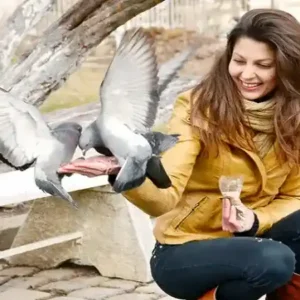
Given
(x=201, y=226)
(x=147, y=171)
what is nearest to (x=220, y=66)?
(x=201, y=226)

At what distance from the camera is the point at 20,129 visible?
140 cm

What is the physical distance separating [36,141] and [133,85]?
8.5 inches

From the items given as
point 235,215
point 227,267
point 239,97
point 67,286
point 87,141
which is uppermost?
point 87,141

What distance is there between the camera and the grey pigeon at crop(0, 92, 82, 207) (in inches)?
54.7

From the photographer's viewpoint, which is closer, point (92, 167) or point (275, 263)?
point (92, 167)

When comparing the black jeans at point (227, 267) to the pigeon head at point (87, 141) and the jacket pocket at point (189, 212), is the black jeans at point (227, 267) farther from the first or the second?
the pigeon head at point (87, 141)

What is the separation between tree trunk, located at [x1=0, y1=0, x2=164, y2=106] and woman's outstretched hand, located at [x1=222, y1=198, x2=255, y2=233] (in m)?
0.69

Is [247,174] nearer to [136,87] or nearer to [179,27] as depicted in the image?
[136,87]

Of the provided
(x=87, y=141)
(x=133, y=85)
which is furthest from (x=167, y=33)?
(x=87, y=141)

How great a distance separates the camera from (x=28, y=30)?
241cm

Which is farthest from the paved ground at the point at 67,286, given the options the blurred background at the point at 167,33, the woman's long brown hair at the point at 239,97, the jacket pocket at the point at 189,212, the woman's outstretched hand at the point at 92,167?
the woman's outstretched hand at the point at 92,167

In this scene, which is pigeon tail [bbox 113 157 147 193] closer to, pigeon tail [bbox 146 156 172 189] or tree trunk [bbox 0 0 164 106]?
pigeon tail [bbox 146 156 172 189]

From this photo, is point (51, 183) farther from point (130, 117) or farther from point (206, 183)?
point (206, 183)

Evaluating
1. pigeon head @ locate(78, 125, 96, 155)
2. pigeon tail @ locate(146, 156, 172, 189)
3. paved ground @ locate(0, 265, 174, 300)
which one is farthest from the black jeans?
paved ground @ locate(0, 265, 174, 300)
